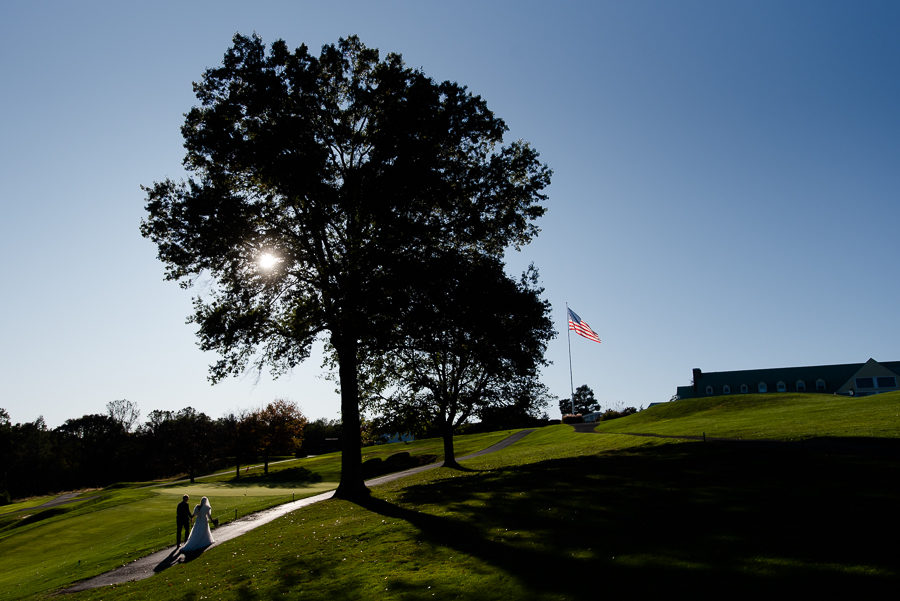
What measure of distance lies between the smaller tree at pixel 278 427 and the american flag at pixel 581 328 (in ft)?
130

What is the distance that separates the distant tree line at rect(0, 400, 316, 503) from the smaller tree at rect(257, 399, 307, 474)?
0.44 feet

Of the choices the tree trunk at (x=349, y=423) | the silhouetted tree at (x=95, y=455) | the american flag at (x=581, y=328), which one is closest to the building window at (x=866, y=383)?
the american flag at (x=581, y=328)

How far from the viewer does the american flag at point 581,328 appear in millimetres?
60062

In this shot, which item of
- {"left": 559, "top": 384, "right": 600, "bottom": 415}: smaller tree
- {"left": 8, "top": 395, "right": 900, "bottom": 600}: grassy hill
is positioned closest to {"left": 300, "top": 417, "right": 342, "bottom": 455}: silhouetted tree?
{"left": 559, "top": 384, "right": 600, "bottom": 415}: smaller tree

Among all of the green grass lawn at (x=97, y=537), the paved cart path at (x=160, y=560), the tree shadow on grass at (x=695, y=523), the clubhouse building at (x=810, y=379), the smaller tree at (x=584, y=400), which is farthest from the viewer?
the smaller tree at (x=584, y=400)

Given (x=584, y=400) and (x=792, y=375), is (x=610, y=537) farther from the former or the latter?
(x=584, y=400)

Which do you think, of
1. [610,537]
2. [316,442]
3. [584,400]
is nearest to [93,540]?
[610,537]

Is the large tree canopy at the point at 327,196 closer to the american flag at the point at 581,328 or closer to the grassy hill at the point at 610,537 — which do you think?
the grassy hill at the point at 610,537

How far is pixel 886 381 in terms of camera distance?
97188 millimetres

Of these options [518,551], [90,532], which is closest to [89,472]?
[90,532]

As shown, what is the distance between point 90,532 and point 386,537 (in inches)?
1048

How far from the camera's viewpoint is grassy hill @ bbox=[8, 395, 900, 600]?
937 centimetres

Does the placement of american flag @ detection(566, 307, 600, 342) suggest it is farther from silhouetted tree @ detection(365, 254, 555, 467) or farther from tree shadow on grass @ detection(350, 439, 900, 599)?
tree shadow on grass @ detection(350, 439, 900, 599)

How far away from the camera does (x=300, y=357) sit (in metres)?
27.6
